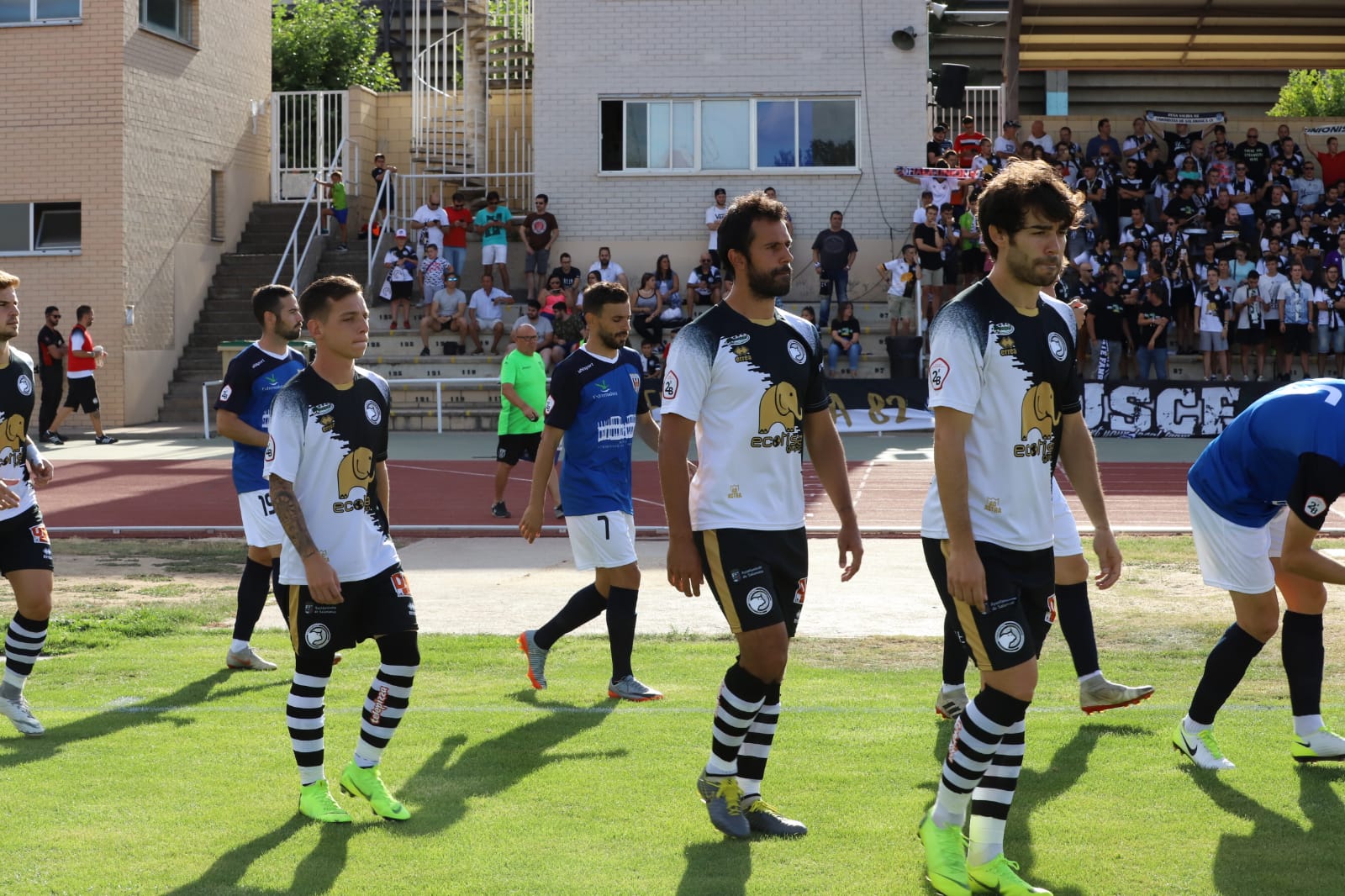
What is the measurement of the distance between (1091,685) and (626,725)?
6.92ft

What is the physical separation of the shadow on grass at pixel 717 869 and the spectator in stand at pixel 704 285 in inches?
815

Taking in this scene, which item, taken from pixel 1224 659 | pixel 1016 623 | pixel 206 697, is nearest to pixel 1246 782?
pixel 1224 659

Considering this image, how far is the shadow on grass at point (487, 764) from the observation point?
17.8 ft

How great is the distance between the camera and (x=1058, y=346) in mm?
4586

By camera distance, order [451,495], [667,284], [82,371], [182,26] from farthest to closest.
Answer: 1. [182,26]
2. [667,284]
3. [82,371]
4. [451,495]

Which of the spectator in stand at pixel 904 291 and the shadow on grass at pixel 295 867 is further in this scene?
the spectator in stand at pixel 904 291

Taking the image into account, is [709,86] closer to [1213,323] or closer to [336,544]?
[1213,323]

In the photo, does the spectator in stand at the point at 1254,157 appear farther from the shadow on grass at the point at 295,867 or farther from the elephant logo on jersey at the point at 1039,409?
the shadow on grass at the point at 295,867

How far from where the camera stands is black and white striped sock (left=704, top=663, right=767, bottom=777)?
5051 millimetres

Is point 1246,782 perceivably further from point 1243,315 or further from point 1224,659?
point 1243,315

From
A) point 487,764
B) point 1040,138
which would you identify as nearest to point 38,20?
point 1040,138

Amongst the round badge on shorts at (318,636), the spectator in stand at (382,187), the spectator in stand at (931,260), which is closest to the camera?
the round badge on shorts at (318,636)

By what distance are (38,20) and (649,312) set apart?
1289 centimetres

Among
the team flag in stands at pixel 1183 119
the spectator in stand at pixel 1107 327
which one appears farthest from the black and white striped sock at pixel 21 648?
the team flag in stands at pixel 1183 119
